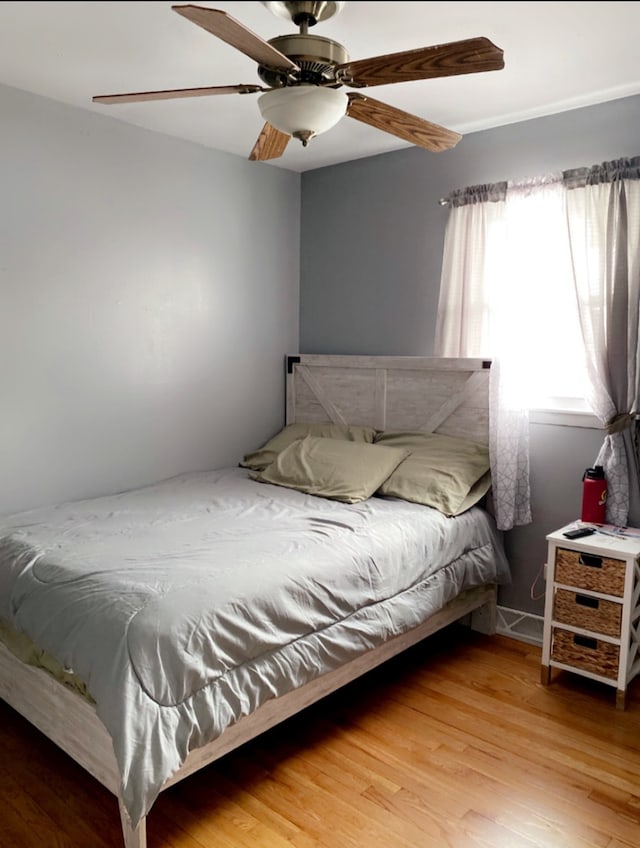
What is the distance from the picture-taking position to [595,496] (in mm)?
2848

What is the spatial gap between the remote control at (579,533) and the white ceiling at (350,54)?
1865 millimetres

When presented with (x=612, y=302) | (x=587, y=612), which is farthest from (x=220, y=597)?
(x=612, y=302)

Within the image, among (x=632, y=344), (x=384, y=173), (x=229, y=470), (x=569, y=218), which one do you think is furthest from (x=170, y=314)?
(x=632, y=344)

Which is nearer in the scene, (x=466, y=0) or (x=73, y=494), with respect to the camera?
(x=466, y=0)

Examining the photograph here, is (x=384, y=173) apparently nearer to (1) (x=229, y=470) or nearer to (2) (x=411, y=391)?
(2) (x=411, y=391)

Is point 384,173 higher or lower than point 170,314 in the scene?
higher

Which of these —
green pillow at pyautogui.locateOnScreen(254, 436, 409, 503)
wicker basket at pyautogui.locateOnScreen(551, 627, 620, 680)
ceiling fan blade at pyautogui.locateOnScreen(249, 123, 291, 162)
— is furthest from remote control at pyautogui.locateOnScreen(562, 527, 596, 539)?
ceiling fan blade at pyautogui.locateOnScreen(249, 123, 291, 162)

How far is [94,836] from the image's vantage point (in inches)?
74.5

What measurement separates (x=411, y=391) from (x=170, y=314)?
1.38 meters

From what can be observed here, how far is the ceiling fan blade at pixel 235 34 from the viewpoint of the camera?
137 centimetres

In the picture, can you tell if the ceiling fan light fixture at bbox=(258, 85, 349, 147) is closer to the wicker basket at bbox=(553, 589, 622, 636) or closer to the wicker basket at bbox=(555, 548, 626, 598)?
the wicker basket at bbox=(555, 548, 626, 598)

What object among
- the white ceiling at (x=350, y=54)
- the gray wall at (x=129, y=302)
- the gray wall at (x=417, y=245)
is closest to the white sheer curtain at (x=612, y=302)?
the gray wall at (x=417, y=245)

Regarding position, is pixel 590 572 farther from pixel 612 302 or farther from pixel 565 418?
pixel 612 302

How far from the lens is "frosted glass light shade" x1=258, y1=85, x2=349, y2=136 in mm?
1708
